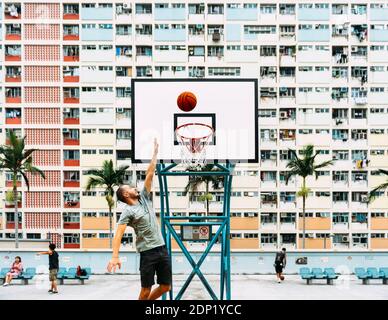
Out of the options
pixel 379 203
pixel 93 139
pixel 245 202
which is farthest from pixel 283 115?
pixel 93 139

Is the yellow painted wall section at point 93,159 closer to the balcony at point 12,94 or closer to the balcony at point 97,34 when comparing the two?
the balcony at point 12,94

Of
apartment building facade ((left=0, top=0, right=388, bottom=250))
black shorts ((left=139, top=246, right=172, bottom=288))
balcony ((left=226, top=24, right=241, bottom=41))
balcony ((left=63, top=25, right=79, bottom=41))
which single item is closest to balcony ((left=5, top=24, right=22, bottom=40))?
apartment building facade ((left=0, top=0, right=388, bottom=250))

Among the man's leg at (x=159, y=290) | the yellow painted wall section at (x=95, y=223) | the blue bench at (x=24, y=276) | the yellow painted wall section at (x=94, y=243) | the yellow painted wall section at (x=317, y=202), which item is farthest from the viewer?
the yellow painted wall section at (x=317, y=202)

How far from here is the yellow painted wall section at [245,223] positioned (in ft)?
120

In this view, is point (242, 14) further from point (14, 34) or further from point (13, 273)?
point (13, 273)

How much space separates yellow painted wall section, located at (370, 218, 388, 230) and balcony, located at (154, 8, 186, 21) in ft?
63.8

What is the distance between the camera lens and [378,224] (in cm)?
3684

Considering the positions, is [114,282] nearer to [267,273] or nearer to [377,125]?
[267,273]

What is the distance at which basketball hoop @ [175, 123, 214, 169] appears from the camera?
8781mm

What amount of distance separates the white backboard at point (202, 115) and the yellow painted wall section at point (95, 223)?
2829 cm

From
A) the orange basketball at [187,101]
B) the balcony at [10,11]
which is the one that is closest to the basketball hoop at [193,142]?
the orange basketball at [187,101]

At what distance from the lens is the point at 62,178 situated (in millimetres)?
36906

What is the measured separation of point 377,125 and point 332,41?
672 centimetres
